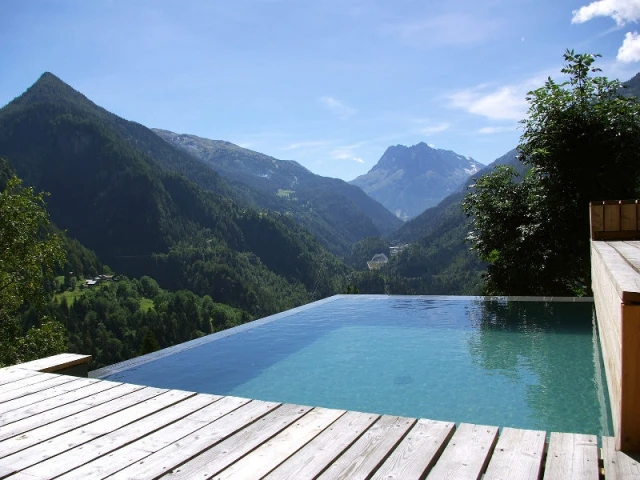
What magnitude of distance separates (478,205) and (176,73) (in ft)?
74.5

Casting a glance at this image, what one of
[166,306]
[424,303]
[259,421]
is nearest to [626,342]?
[259,421]

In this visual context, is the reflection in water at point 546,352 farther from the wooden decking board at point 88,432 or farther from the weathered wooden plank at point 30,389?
the weathered wooden plank at point 30,389

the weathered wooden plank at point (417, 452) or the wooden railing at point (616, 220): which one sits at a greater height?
the wooden railing at point (616, 220)

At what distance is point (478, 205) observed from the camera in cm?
983

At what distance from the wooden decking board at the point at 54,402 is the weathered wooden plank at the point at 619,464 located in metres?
2.15

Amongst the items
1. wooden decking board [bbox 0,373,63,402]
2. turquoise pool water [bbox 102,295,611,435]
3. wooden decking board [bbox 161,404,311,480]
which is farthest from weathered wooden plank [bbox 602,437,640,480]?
wooden decking board [bbox 0,373,63,402]

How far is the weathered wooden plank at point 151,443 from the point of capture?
1598 millimetres

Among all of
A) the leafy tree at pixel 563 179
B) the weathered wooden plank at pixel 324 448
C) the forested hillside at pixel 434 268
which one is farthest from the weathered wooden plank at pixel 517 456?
the forested hillside at pixel 434 268

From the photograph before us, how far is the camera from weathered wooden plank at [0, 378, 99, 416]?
89.5 inches

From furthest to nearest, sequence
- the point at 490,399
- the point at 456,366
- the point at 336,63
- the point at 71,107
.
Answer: the point at 71,107
the point at 336,63
the point at 456,366
the point at 490,399

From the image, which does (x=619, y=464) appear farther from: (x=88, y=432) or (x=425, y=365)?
(x=425, y=365)

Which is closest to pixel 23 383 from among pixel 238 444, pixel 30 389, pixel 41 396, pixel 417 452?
pixel 30 389

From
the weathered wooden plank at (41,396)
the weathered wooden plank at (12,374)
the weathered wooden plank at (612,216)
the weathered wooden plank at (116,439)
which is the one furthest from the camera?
the weathered wooden plank at (612,216)

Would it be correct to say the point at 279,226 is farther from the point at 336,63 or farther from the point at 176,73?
the point at 336,63
